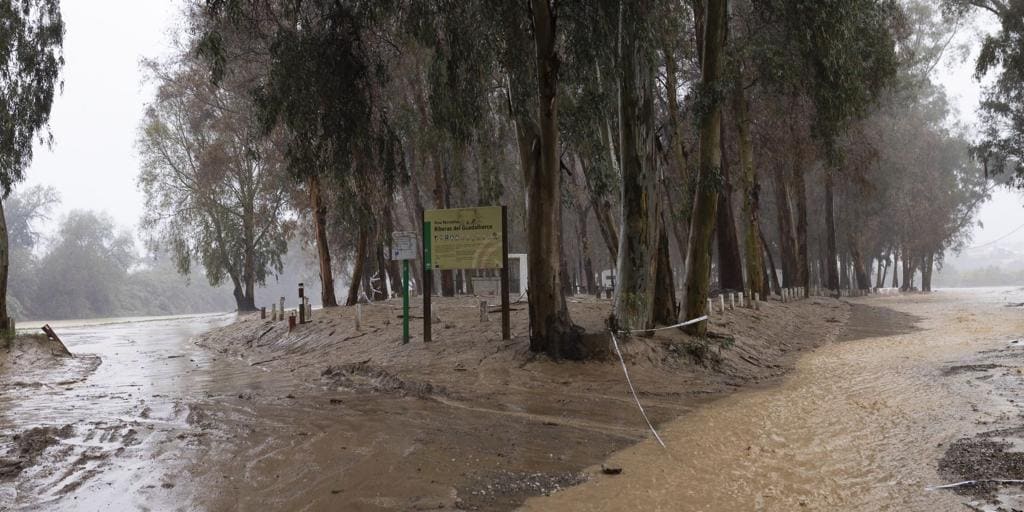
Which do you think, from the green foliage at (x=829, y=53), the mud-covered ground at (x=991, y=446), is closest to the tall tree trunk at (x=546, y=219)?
the green foliage at (x=829, y=53)

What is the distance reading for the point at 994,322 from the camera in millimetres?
20453

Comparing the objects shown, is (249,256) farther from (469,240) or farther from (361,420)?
(361,420)

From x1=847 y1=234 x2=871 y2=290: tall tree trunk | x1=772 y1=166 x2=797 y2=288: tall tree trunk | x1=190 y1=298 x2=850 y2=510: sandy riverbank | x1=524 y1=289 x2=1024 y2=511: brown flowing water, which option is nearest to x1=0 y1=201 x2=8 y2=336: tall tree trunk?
x1=190 y1=298 x2=850 y2=510: sandy riverbank

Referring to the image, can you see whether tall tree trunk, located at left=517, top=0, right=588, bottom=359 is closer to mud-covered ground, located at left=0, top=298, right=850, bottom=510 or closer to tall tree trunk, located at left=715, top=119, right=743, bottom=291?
mud-covered ground, located at left=0, top=298, right=850, bottom=510

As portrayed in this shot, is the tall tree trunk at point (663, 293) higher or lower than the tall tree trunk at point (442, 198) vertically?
lower

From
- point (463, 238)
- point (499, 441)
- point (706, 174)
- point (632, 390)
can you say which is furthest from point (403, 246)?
point (499, 441)

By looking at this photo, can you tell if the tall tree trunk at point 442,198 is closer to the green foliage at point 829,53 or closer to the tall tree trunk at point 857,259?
the green foliage at point 829,53

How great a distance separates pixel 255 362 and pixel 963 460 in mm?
13173

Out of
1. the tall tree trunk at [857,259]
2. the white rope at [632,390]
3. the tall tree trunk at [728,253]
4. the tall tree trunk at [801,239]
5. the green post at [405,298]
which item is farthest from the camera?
the tall tree trunk at [857,259]

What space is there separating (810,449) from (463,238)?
7108 mm

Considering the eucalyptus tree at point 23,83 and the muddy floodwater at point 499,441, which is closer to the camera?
the muddy floodwater at point 499,441

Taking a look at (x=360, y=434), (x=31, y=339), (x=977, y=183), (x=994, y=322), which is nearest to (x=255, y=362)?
(x=31, y=339)

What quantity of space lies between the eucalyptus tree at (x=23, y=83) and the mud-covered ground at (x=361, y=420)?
6.66 metres

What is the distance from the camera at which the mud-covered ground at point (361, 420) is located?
17.4 ft
